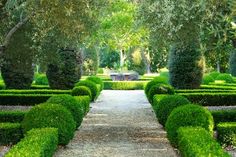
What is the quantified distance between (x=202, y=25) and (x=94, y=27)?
14.3 feet

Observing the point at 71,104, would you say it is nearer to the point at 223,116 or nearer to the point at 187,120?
the point at 187,120

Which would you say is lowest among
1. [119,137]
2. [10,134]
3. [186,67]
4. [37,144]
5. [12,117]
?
[119,137]

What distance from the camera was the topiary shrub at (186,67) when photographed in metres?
26.3

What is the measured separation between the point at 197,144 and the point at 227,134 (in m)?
3.07

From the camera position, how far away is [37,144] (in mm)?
8773

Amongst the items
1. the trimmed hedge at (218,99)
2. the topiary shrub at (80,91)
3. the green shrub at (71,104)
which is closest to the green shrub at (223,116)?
the green shrub at (71,104)

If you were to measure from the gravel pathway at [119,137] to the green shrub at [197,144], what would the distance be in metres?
0.69

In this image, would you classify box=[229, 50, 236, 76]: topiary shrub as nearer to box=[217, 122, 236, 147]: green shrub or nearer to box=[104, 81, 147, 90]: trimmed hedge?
box=[104, 81, 147, 90]: trimmed hedge

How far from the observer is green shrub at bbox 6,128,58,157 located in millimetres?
7993

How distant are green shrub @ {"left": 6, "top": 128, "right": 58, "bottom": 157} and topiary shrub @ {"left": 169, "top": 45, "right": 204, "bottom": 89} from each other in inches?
650

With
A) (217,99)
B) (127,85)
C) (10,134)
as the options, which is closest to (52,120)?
(10,134)

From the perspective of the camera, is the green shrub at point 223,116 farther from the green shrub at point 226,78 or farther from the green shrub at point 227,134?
the green shrub at point 226,78

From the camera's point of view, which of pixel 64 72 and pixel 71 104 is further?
pixel 64 72

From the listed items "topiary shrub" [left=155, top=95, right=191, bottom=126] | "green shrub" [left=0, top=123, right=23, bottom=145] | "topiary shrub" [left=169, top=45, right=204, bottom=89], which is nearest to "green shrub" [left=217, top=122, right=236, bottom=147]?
"topiary shrub" [left=155, top=95, right=191, bottom=126]
